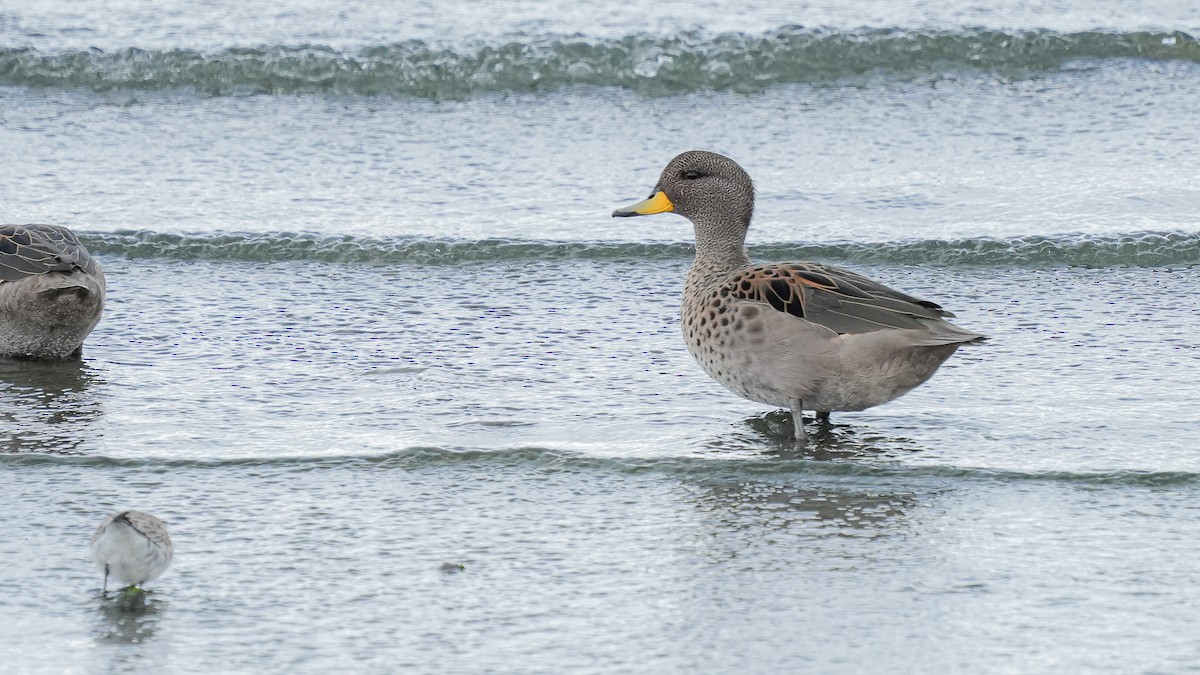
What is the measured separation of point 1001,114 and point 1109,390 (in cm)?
513

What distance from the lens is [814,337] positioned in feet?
18.2

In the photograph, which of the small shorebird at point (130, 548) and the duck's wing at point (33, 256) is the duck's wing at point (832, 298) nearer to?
the small shorebird at point (130, 548)

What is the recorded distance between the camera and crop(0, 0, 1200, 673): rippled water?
4172mm

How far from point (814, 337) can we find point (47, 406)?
274cm

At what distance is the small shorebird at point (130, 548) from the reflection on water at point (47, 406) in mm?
1326

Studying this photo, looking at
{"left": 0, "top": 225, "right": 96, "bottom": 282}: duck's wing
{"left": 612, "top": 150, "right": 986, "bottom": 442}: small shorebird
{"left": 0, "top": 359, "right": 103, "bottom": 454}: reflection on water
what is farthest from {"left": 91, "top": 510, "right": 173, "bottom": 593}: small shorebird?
{"left": 0, "top": 225, "right": 96, "bottom": 282}: duck's wing

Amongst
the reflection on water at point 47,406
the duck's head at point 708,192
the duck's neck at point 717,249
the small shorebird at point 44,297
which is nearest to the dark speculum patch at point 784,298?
the duck's neck at point 717,249

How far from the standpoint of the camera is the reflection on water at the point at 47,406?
18.1 ft

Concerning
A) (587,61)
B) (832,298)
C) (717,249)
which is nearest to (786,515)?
(832,298)

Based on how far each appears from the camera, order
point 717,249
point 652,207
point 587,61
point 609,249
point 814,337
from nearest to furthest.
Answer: point 814,337, point 717,249, point 652,207, point 609,249, point 587,61

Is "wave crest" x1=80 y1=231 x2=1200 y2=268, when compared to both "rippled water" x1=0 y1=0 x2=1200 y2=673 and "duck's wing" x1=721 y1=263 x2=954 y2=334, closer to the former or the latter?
"rippled water" x1=0 y1=0 x2=1200 y2=673

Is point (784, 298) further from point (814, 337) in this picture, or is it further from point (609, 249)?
point (609, 249)

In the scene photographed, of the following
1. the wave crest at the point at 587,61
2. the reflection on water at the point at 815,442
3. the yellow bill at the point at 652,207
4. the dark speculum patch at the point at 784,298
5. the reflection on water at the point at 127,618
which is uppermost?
the wave crest at the point at 587,61

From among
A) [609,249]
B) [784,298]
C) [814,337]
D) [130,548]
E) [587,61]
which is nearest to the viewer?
[130,548]
